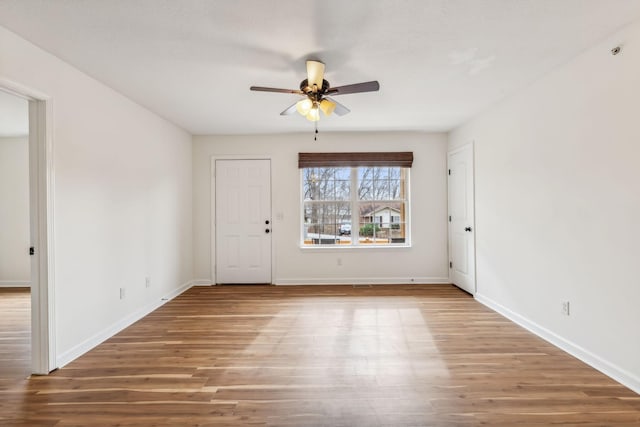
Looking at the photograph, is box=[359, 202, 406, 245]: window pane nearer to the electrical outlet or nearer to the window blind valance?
the window blind valance

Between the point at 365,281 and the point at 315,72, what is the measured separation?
340 centimetres

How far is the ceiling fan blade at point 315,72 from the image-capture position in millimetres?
2284

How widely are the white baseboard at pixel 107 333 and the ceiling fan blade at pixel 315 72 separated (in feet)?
9.48

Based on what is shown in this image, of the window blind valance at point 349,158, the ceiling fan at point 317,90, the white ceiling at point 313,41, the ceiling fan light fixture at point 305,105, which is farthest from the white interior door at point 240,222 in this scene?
the ceiling fan light fixture at point 305,105

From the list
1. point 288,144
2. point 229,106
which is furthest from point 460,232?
point 229,106

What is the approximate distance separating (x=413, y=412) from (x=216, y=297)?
3116 millimetres

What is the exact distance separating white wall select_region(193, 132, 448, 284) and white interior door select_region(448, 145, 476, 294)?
0.54 feet

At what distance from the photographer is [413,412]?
6.01ft

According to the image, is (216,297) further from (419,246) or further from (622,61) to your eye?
(622,61)

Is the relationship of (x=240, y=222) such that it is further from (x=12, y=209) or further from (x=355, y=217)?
(x=12, y=209)

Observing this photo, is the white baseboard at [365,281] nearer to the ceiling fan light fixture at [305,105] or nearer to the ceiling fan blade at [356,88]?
the ceiling fan light fixture at [305,105]

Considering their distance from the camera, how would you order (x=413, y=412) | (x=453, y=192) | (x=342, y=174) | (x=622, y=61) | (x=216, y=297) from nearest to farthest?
(x=413, y=412) < (x=622, y=61) < (x=216, y=297) < (x=453, y=192) < (x=342, y=174)

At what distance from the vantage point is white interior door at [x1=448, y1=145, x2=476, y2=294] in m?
4.14

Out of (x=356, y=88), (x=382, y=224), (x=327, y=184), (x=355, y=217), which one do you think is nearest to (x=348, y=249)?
(x=355, y=217)
